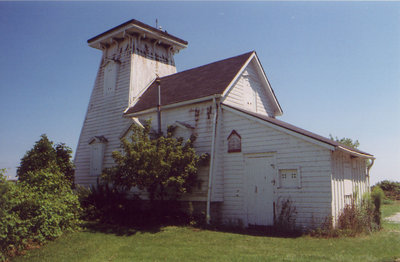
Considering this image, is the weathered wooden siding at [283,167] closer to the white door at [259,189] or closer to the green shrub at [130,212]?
the white door at [259,189]

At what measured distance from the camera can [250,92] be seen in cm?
1711

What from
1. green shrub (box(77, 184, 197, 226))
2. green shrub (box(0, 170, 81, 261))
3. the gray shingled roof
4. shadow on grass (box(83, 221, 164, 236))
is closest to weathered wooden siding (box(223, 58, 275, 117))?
the gray shingled roof

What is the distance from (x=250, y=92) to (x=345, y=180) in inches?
270

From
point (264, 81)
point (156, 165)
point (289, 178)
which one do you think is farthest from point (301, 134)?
point (264, 81)

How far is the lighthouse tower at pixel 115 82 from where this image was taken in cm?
1930

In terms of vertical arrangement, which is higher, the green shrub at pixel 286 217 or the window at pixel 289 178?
the window at pixel 289 178

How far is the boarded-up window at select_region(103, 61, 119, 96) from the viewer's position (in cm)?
2039

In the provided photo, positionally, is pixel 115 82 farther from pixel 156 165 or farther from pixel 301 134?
pixel 301 134

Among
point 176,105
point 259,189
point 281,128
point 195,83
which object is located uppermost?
point 195,83

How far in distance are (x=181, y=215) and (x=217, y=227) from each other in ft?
5.70

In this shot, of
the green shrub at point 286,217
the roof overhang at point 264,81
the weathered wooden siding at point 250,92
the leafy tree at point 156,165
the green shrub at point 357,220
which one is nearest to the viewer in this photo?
the green shrub at point 357,220

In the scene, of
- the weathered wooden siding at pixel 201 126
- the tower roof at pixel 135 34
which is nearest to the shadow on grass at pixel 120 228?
the weathered wooden siding at pixel 201 126

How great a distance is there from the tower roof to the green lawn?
12.9m

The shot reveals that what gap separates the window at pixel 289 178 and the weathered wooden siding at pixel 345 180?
4.21 feet
